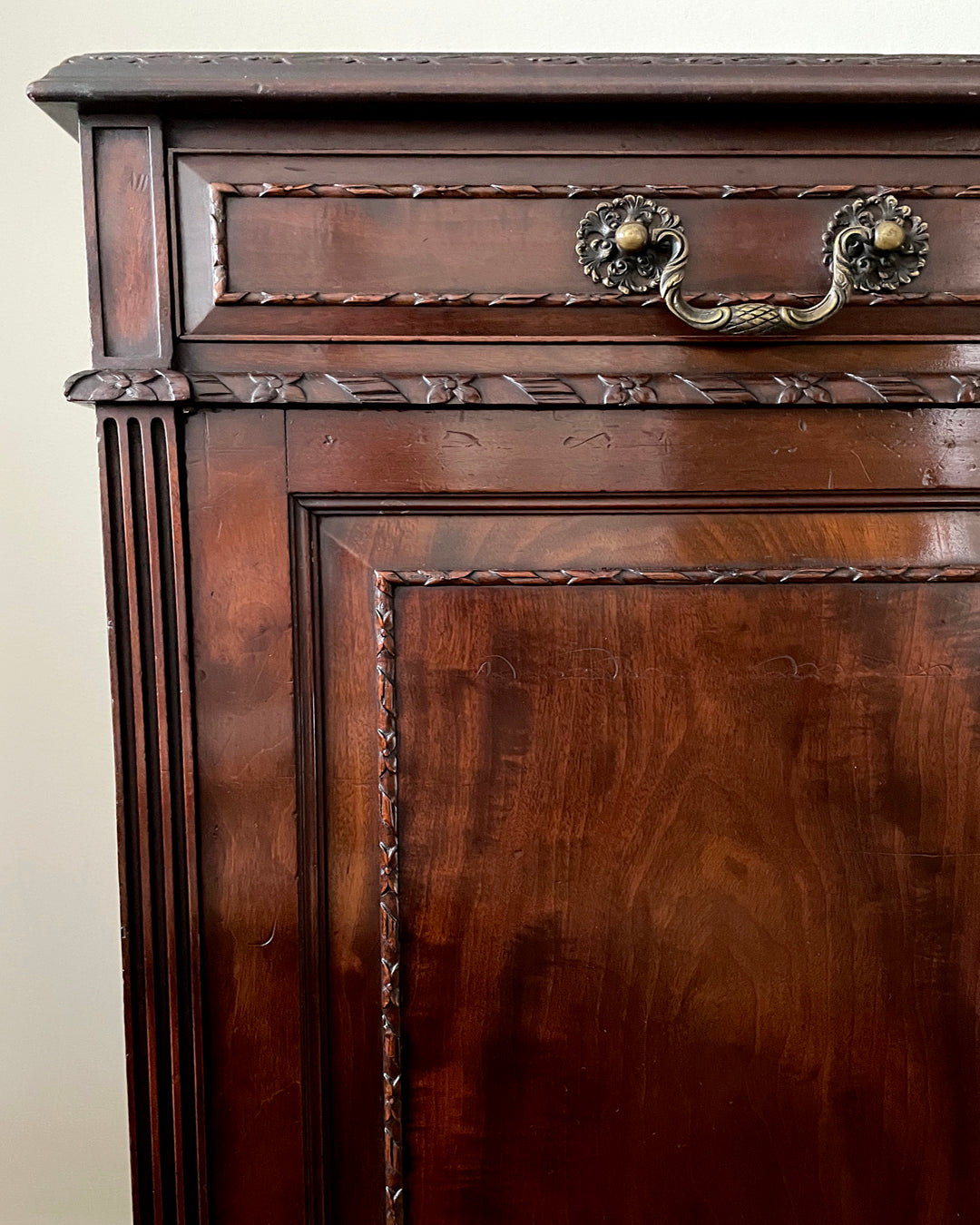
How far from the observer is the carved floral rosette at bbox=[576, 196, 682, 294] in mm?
463

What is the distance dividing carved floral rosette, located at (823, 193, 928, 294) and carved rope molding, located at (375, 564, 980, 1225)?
0.14m

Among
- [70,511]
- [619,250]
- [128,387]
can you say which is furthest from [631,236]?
[70,511]

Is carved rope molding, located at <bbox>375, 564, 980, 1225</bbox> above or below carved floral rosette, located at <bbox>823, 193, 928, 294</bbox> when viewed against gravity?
below

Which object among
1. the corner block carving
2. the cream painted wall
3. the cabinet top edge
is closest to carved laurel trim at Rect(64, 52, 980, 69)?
the cabinet top edge

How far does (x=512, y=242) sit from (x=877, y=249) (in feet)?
0.59

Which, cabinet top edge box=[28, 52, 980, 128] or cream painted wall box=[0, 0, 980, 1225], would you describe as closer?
cabinet top edge box=[28, 52, 980, 128]

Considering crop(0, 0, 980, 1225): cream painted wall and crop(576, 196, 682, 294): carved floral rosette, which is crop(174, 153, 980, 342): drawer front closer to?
crop(576, 196, 682, 294): carved floral rosette

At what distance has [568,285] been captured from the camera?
0.47 metres

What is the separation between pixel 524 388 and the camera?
0.47 m

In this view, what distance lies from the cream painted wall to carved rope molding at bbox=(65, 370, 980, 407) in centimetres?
47

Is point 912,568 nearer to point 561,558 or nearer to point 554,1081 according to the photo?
point 561,558

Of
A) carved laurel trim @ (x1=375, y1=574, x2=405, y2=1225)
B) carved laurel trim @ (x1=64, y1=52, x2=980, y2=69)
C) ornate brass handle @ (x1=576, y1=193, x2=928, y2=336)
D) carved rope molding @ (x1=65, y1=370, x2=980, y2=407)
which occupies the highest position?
carved laurel trim @ (x1=64, y1=52, x2=980, y2=69)

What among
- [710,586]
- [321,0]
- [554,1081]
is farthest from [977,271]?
[321,0]

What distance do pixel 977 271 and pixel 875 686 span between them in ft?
0.71
